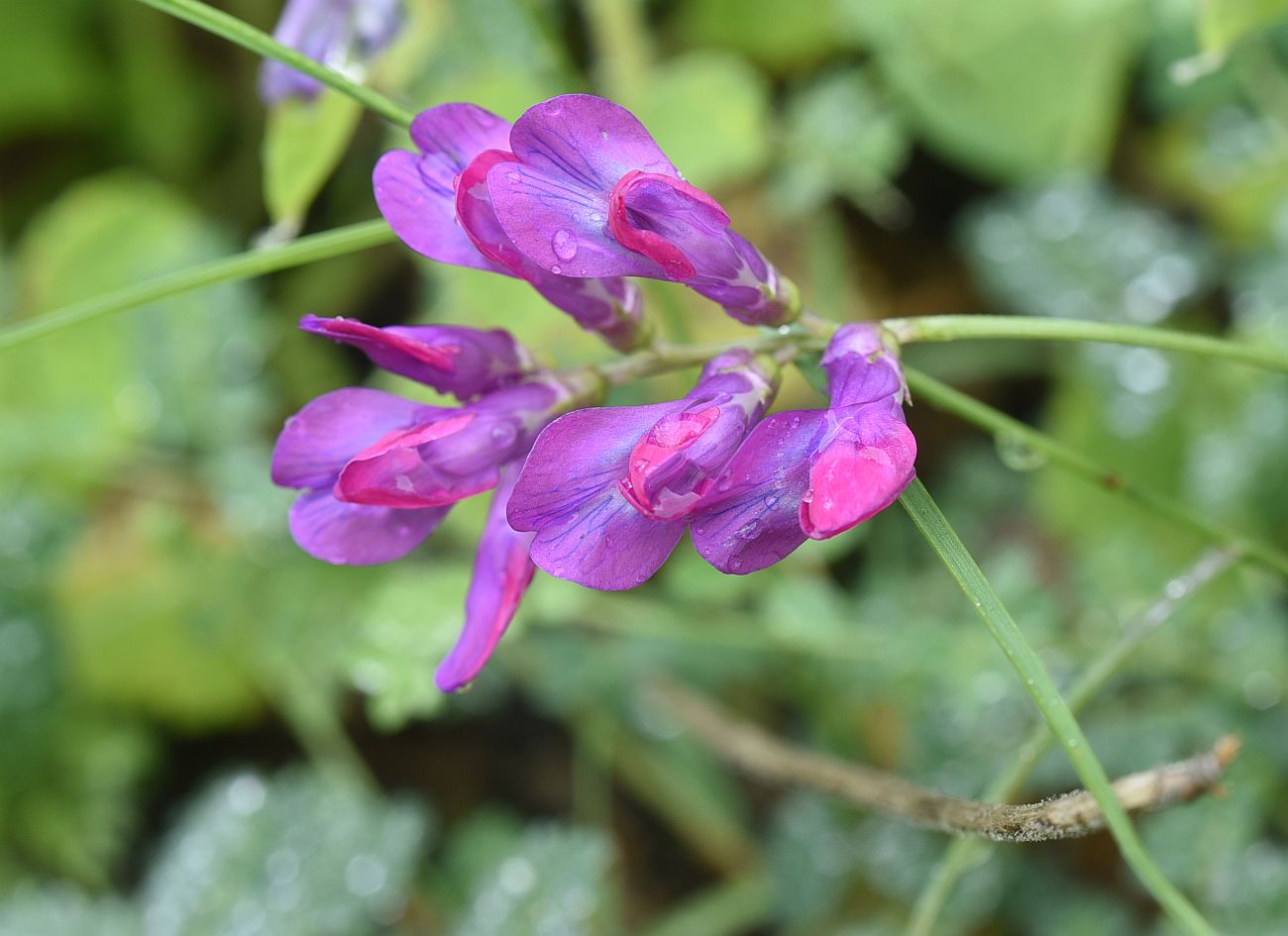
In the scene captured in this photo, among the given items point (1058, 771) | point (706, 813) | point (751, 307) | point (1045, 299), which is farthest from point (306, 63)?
point (706, 813)

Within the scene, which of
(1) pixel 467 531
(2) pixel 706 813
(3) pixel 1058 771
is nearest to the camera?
(3) pixel 1058 771

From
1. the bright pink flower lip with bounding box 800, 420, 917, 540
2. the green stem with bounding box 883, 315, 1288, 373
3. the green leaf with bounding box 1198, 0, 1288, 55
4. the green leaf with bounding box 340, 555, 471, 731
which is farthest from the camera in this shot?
the green leaf with bounding box 340, 555, 471, 731

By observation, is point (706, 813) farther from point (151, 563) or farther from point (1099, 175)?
point (1099, 175)

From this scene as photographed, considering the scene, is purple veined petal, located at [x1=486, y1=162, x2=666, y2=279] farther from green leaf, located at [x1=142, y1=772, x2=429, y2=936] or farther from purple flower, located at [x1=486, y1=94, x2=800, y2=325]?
green leaf, located at [x1=142, y1=772, x2=429, y2=936]

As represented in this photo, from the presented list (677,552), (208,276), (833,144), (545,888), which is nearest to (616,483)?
(208,276)

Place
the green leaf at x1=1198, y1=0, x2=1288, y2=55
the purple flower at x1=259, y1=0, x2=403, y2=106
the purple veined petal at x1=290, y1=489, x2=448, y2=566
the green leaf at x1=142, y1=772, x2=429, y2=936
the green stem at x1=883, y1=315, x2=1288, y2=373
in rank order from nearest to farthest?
the green stem at x1=883, y1=315, x2=1288, y2=373
the purple veined petal at x1=290, y1=489, x2=448, y2=566
the green leaf at x1=1198, y1=0, x2=1288, y2=55
the purple flower at x1=259, y1=0, x2=403, y2=106
the green leaf at x1=142, y1=772, x2=429, y2=936

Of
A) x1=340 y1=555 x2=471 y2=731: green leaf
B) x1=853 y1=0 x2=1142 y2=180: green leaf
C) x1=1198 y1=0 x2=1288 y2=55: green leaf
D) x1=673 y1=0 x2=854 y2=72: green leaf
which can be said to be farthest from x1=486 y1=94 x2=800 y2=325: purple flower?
x1=673 y1=0 x2=854 y2=72: green leaf

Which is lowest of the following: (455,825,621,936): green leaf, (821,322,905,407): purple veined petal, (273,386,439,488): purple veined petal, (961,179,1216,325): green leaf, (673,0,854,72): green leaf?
(455,825,621,936): green leaf
